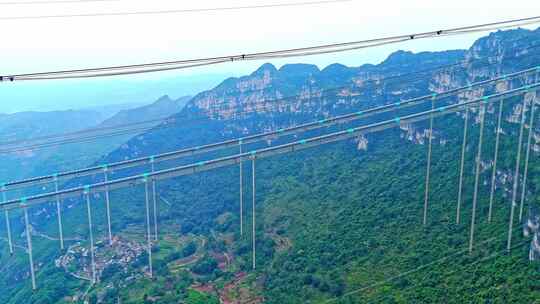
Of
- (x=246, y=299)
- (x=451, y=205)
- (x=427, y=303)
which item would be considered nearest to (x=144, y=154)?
(x=246, y=299)

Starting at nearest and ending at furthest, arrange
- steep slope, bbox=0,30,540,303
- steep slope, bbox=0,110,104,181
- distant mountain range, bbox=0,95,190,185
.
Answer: steep slope, bbox=0,30,540,303 < distant mountain range, bbox=0,95,190,185 < steep slope, bbox=0,110,104,181

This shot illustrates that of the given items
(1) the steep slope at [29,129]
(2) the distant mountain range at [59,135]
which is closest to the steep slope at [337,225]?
(2) the distant mountain range at [59,135]

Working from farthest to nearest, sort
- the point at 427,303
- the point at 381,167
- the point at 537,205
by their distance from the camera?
the point at 381,167, the point at 537,205, the point at 427,303

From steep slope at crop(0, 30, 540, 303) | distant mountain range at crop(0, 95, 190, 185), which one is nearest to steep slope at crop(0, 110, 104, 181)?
distant mountain range at crop(0, 95, 190, 185)

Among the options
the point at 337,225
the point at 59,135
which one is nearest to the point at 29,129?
the point at 59,135

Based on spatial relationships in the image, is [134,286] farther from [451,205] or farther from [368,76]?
[368,76]

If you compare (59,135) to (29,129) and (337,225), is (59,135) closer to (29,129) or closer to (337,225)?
(29,129)

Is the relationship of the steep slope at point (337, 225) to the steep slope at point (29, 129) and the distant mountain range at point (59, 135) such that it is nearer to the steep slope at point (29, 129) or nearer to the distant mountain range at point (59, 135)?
the distant mountain range at point (59, 135)

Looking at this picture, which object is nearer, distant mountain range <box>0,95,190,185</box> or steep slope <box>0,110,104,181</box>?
distant mountain range <box>0,95,190,185</box>

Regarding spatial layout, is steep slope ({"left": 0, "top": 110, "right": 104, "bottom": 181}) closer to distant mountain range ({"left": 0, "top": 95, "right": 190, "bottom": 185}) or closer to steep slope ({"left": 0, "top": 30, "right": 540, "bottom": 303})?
distant mountain range ({"left": 0, "top": 95, "right": 190, "bottom": 185})
